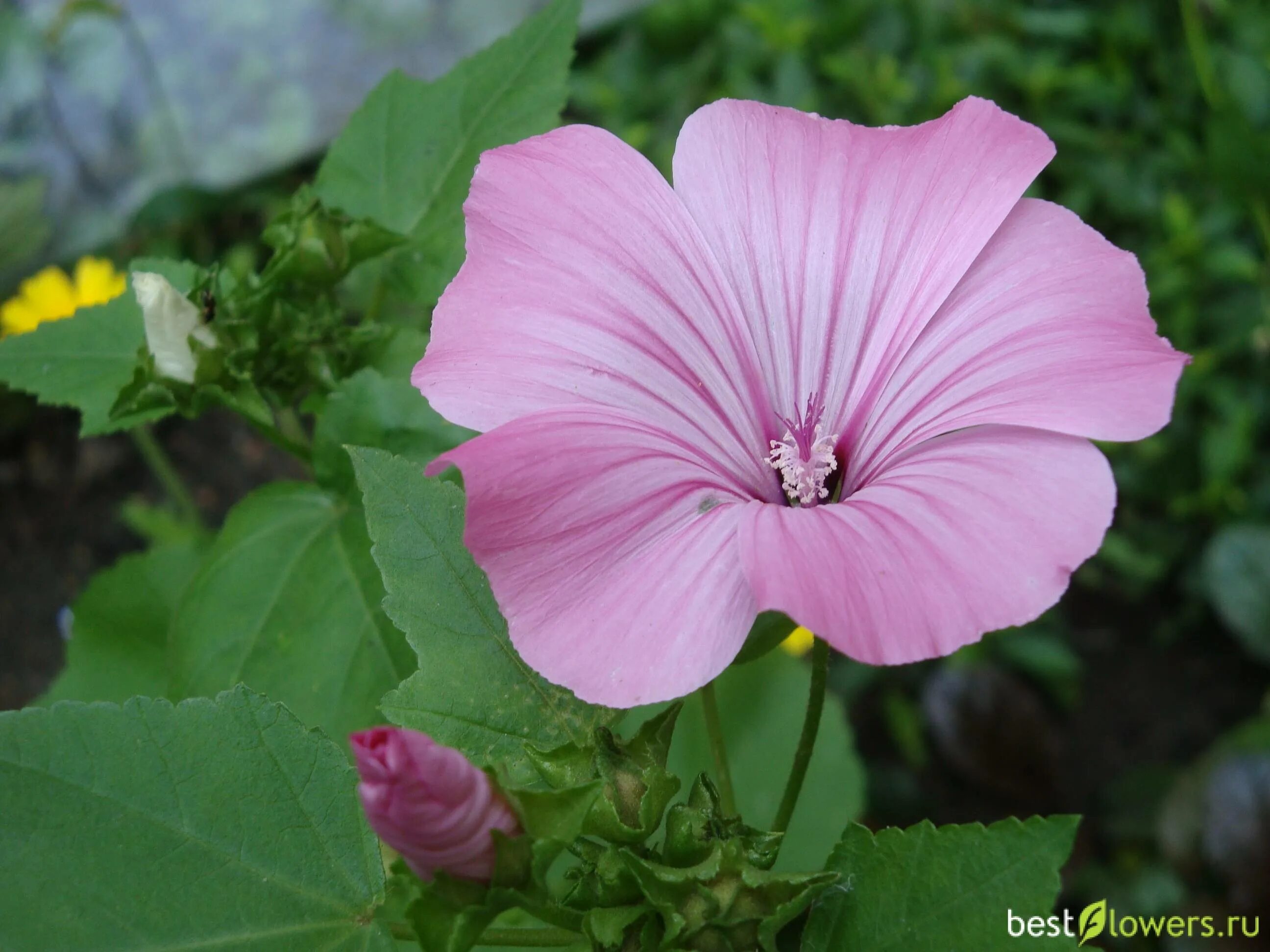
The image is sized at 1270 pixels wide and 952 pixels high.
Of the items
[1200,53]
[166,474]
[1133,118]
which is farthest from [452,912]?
[1133,118]

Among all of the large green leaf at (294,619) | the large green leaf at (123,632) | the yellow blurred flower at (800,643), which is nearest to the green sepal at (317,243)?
the large green leaf at (294,619)

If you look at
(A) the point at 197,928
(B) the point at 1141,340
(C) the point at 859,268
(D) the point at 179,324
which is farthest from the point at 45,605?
(B) the point at 1141,340

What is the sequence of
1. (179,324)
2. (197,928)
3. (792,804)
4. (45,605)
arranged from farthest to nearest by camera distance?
1. (45,605)
2. (179,324)
3. (792,804)
4. (197,928)

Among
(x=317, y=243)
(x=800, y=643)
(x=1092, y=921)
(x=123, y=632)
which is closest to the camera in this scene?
(x=1092, y=921)

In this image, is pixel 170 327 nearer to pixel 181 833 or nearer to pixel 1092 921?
pixel 181 833

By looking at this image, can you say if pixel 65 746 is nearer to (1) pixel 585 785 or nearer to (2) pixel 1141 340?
(1) pixel 585 785

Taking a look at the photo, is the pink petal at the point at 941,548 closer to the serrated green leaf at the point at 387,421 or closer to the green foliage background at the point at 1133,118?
the serrated green leaf at the point at 387,421
